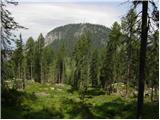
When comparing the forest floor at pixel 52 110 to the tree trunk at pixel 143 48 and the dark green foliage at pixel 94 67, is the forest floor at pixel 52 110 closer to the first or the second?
the tree trunk at pixel 143 48

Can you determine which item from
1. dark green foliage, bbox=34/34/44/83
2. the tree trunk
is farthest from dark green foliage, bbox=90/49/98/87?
the tree trunk

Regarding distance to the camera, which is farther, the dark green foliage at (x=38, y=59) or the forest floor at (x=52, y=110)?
the dark green foliage at (x=38, y=59)

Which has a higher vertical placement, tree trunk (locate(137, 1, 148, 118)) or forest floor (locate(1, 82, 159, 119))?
tree trunk (locate(137, 1, 148, 118))

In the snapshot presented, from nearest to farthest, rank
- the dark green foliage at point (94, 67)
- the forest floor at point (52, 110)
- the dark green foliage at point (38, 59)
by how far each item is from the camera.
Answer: the forest floor at point (52, 110) → the dark green foliage at point (38, 59) → the dark green foliage at point (94, 67)

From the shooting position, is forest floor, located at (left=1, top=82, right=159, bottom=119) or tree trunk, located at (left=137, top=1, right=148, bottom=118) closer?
tree trunk, located at (left=137, top=1, right=148, bottom=118)

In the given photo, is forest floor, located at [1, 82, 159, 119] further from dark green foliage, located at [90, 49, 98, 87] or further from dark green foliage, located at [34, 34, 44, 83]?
dark green foliage, located at [90, 49, 98, 87]

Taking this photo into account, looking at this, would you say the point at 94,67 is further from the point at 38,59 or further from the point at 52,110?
the point at 52,110

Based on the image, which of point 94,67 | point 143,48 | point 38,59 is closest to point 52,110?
point 143,48

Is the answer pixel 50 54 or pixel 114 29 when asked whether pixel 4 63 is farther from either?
pixel 50 54

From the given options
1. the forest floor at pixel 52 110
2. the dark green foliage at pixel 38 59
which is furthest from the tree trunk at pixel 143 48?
the dark green foliage at pixel 38 59

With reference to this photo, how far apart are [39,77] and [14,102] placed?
107 meters

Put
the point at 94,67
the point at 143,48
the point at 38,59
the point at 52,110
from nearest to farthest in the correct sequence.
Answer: the point at 143,48 → the point at 52,110 → the point at 94,67 → the point at 38,59

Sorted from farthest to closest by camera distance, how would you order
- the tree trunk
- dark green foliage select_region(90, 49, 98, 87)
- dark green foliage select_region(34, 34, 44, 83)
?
dark green foliage select_region(90, 49, 98, 87), dark green foliage select_region(34, 34, 44, 83), the tree trunk

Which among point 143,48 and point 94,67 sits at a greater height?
point 143,48
